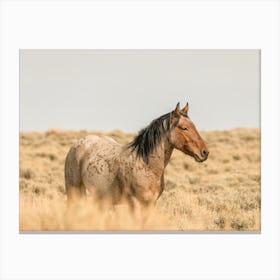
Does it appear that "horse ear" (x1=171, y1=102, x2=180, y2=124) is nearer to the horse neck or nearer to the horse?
the horse

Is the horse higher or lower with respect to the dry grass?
higher

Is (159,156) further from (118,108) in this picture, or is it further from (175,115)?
(118,108)

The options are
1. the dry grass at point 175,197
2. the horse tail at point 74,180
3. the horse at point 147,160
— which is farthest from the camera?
the horse tail at point 74,180

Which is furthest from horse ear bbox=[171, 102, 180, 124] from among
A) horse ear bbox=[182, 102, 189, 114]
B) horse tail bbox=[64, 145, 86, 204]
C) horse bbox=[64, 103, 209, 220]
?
horse tail bbox=[64, 145, 86, 204]

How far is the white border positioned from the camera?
21.2ft

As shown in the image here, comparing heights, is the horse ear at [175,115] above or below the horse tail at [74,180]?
above

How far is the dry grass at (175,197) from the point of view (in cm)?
676

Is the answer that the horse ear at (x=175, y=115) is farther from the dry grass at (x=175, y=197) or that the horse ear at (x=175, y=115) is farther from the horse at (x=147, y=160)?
the dry grass at (x=175, y=197)

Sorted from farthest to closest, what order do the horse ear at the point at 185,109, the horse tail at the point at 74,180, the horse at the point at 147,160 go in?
the horse tail at the point at 74,180, the horse ear at the point at 185,109, the horse at the point at 147,160

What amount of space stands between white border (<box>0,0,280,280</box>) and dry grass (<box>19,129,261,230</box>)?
0.21 m
